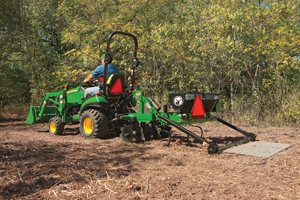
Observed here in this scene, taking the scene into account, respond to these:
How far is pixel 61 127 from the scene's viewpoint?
6344 mm

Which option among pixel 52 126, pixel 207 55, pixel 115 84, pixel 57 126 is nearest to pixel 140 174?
pixel 115 84

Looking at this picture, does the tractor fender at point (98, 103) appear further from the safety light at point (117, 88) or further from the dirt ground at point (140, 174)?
the dirt ground at point (140, 174)

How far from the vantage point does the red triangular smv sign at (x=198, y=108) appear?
14.2 feet

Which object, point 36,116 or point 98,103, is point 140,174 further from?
point 36,116

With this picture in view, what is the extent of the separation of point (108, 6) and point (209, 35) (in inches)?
210

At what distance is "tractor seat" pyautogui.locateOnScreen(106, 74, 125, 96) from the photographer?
5.18 m

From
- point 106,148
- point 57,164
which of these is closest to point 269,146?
point 106,148

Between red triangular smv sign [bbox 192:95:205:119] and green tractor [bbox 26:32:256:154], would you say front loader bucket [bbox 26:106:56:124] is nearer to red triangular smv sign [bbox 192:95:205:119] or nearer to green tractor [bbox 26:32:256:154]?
green tractor [bbox 26:32:256:154]

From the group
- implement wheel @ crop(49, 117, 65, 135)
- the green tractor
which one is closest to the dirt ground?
the green tractor

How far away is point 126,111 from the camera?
18.6 feet

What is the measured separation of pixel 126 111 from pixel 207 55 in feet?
12.3

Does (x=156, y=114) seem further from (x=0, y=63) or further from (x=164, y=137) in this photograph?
(x=0, y=63)

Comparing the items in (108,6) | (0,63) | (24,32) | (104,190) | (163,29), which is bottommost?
(104,190)

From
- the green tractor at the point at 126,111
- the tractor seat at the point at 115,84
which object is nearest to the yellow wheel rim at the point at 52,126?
the green tractor at the point at 126,111
